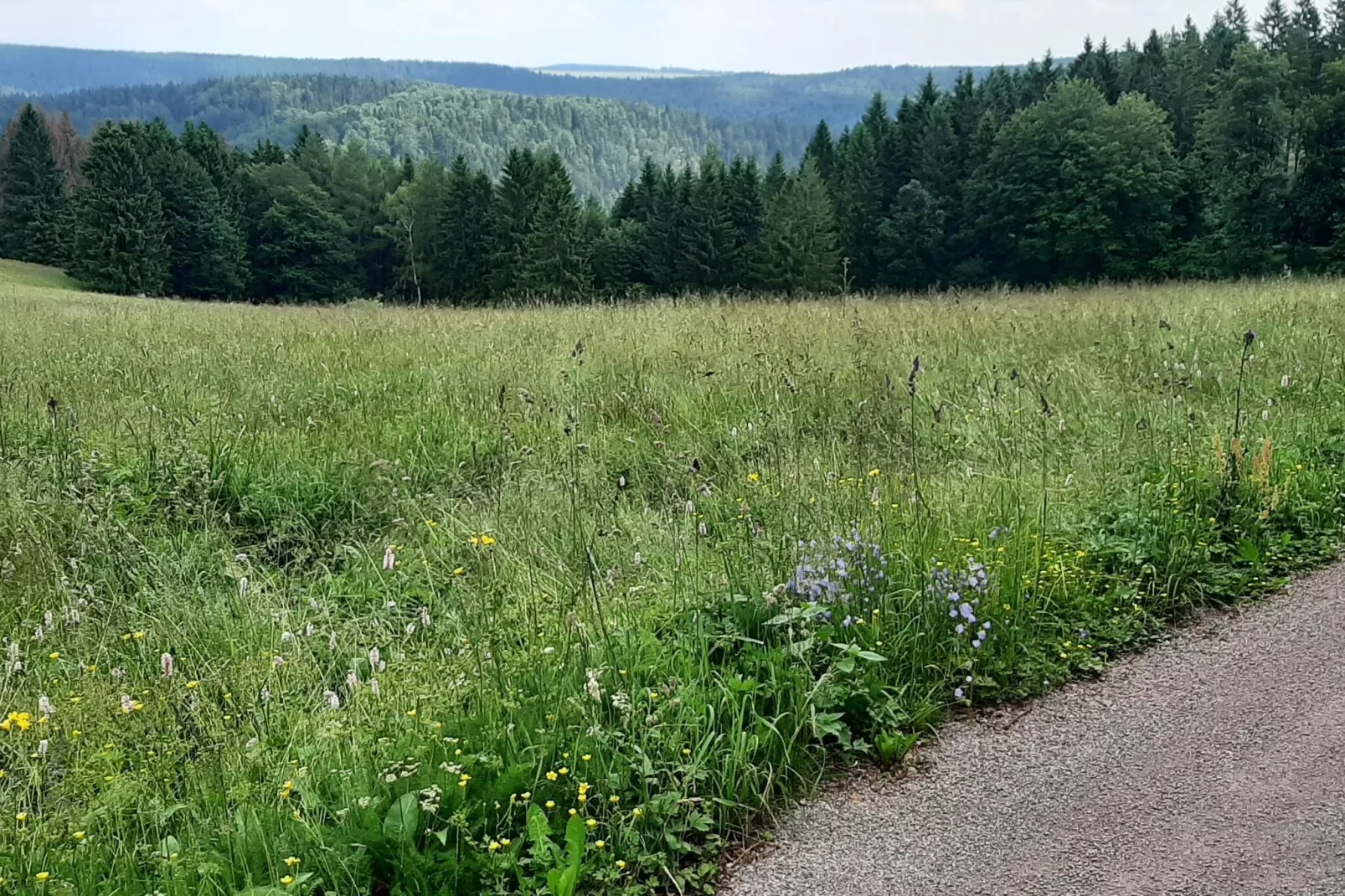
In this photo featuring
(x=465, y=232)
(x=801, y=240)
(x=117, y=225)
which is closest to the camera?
(x=117, y=225)

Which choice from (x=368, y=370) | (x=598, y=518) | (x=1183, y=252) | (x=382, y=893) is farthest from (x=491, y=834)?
(x=1183, y=252)

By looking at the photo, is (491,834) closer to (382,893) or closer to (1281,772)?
(382,893)

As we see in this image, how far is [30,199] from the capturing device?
2515 inches

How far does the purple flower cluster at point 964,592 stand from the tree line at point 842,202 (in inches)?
1715

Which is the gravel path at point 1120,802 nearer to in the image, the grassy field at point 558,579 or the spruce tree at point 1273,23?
the grassy field at point 558,579

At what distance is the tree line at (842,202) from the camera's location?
4709 cm

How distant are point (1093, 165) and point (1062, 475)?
53800 millimetres

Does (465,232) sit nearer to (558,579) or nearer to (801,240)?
(801,240)

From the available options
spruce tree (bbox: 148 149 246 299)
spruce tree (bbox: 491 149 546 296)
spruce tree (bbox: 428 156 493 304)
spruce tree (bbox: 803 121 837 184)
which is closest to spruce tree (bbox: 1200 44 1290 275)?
spruce tree (bbox: 803 121 837 184)

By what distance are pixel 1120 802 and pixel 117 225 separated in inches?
2531

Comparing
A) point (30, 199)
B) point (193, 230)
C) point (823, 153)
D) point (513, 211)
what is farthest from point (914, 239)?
point (30, 199)

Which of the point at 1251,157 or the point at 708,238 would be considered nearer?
the point at 1251,157

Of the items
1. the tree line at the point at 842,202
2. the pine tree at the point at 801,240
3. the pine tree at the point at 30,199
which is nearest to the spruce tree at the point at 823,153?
the tree line at the point at 842,202

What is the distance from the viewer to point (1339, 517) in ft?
17.8
